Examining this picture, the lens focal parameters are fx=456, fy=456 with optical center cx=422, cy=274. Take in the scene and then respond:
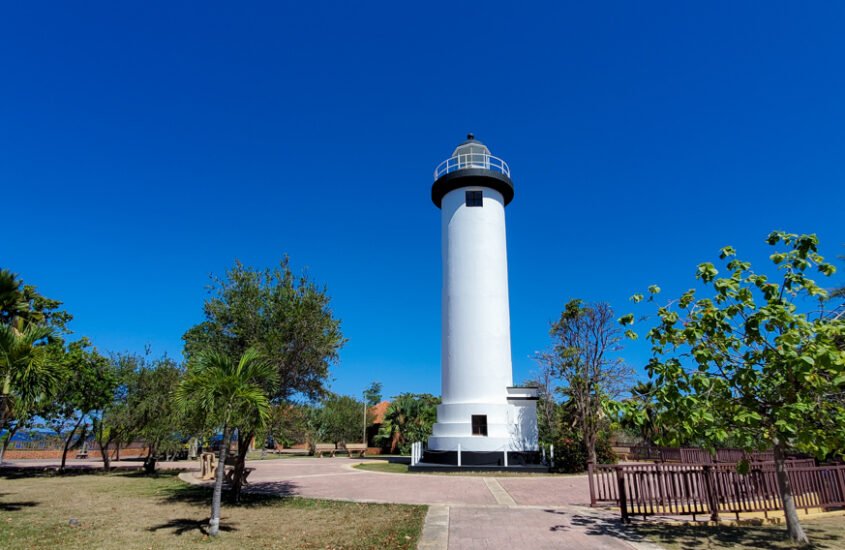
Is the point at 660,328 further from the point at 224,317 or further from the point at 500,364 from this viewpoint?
the point at 500,364

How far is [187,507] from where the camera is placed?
1248 cm

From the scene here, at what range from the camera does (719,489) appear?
408 inches

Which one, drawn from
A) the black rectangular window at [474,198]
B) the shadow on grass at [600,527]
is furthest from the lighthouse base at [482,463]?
the black rectangular window at [474,198]

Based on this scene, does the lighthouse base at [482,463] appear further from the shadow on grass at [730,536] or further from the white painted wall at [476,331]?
the shadow on grass at [730,536]

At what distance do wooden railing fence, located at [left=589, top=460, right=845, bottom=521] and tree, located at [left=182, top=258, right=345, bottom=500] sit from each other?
8.92m

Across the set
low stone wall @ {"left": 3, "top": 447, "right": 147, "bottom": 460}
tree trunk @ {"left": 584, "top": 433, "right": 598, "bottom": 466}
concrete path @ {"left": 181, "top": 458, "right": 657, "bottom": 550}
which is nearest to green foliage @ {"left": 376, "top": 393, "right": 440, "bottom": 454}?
concrete path @ {"left": 181, "top": 458, "right": 657, "bottom": 550}

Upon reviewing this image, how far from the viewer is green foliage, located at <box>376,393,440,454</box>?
109 feet

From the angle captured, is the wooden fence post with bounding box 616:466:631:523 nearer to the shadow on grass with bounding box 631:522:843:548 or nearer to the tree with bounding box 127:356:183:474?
the shadow on grass with bounding box 631:522:843:548

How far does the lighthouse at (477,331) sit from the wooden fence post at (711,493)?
12.6 meters

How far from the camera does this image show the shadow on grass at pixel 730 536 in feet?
27.0

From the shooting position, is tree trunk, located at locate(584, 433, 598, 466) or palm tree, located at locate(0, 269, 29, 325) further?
tree trunk, located at locate(584, 433, 598, 466)

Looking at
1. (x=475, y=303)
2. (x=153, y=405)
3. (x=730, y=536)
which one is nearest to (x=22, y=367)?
(x=153, y=405)

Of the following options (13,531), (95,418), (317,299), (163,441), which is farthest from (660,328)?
(95,418)

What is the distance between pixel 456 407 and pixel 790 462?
14.2m
